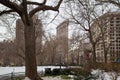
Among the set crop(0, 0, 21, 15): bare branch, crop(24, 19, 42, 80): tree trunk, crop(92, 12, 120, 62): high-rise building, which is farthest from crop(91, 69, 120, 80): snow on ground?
crop(92, 12, 120, 62): high-rise building

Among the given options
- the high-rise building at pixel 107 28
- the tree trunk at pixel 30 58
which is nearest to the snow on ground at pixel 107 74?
→ the tree trunk at pixel 30 58

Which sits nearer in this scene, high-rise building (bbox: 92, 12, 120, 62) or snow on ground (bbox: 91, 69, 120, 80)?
snow on ground (bbox: 91, 69, 120, 80)

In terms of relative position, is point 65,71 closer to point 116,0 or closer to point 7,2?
point 116,0

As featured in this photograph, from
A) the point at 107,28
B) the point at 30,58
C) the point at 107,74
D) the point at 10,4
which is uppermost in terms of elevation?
the point at 107,28

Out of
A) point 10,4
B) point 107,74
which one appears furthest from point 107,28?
point 10,4

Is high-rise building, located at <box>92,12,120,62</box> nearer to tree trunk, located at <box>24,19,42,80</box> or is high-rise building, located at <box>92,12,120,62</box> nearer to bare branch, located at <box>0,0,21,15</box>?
tree trunk, located at <box>24,19,42,80</box>

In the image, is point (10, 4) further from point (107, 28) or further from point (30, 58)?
point (107, 28)

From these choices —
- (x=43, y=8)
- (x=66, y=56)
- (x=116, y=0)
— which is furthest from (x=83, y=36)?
(x=66, y=56)

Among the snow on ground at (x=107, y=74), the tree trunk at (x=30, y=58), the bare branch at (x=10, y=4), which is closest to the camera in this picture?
the snow on ground at (x=107, y=74)

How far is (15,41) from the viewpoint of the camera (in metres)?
65.9

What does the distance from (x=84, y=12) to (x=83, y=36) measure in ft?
26.2

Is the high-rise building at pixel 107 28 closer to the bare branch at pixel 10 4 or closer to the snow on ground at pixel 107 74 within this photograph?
the snow on ground at pixel 107 74

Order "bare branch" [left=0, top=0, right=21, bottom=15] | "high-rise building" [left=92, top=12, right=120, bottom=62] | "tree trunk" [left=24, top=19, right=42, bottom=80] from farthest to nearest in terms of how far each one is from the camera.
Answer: "high-rise building" [left=92, top=12, right=120, bottom=62] → "tree trunk" [left=24, top=19, right=42, bottom=80] → "bare branch" [left=0, top=0, right=21, bottom=15]

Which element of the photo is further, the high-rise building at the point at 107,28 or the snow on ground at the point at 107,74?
the high-rise building at the point at 107,28
